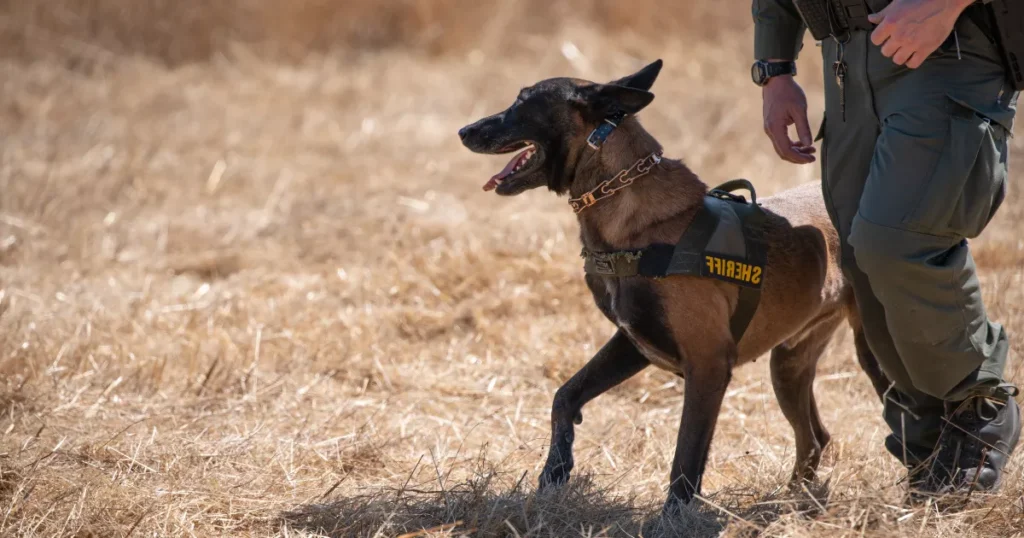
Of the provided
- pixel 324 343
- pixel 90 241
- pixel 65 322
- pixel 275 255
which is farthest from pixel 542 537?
pixel 90 241

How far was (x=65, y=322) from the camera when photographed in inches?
211

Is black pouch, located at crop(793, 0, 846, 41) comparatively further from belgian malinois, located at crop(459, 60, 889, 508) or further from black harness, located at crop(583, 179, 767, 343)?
black harness, located at crop(583, 179, 767, 343)

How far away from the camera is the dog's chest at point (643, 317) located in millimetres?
3400

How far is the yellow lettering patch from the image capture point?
338cm

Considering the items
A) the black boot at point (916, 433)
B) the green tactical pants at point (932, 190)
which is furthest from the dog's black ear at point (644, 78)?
the black boot at point (916, 433)

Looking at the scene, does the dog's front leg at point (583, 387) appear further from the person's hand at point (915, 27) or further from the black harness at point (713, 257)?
the person's hand at point (915, 27)

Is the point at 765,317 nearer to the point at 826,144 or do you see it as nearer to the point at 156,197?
the point at 826,144

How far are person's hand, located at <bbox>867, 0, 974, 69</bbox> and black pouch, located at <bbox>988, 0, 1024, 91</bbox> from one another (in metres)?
0.12

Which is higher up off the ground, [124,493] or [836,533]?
[836,533]

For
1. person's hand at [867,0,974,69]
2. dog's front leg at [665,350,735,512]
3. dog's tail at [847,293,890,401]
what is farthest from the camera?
dog's tail at [847,293,890,401]

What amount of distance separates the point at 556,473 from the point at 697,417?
54 cm

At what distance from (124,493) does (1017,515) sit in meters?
2.65

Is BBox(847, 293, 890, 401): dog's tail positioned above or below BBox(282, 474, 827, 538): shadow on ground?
above

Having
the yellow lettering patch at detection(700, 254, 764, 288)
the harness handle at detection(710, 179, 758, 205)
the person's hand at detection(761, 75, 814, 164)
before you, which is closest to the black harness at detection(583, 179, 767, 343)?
the yellow lettering patch at detection(700, 254, 764, 288)
